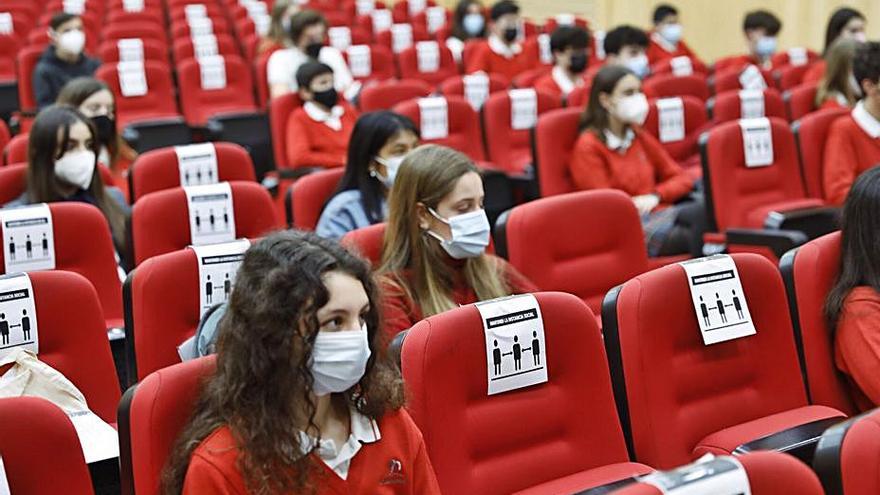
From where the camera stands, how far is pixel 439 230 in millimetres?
2801

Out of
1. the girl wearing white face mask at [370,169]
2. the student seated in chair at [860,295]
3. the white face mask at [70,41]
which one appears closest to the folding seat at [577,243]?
the girl wearing white face mask at [370,169]

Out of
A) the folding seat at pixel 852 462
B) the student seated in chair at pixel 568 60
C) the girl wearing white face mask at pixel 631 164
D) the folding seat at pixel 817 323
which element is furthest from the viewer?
the student seated in chair at pixel 568 60

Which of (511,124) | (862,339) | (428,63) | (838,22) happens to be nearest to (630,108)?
(511,124)

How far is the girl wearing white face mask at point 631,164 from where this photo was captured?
179 inches

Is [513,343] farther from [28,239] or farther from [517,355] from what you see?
[28,239]

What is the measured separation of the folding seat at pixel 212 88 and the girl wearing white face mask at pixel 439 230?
401 cm

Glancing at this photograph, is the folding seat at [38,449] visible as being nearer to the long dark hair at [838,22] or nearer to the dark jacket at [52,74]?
the dark jacket at [52,74]

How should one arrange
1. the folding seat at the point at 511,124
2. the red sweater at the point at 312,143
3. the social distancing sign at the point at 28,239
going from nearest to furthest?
the social distancing sign at the point at 28,239
the red sweater at the point at 312,143
the folding seat at the point at 511,124

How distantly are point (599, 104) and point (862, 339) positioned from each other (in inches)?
93.6

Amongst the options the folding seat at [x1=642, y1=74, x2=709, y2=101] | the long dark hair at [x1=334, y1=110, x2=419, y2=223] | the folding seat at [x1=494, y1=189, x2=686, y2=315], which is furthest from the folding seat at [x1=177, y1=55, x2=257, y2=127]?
the folding seat at [x1=494, y1=189, x2=686, y2=315]

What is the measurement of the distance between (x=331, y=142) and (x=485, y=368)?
3160 mm

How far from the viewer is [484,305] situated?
2.21 meters

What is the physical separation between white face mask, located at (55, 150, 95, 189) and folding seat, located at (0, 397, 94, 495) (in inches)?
78.0

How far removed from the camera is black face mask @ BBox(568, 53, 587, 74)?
22.0 ft
